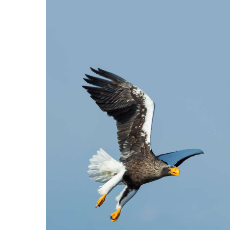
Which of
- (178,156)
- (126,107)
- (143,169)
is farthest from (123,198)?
(178,156)

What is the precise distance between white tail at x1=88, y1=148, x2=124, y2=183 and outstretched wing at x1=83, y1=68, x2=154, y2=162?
1.18 feet

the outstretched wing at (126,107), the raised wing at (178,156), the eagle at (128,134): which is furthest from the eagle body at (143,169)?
the raised wing at (178,156)

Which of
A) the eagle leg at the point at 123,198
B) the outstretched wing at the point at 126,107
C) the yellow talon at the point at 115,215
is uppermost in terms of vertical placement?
the outstretched wing at the point at 126,107

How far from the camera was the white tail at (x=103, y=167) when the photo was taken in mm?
7133

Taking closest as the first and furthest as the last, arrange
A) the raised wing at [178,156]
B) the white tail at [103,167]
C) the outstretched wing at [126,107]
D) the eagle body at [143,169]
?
the outstretched wing at [126,107] → the eagle body at [143,169] → the white tail at [103,167] → the raised wing at [178,156]

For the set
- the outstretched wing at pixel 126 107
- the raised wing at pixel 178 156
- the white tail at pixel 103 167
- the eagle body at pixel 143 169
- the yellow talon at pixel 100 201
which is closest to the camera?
the yellow talon at pixel 100 201

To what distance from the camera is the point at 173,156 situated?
9.07m

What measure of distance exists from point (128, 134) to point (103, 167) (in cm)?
82

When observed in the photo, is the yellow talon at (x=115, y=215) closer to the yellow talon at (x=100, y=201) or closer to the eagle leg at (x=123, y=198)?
the eagle leg at (x=123, y=198)

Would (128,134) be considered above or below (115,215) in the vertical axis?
above

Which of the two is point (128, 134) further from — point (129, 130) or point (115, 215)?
point (115, 215)

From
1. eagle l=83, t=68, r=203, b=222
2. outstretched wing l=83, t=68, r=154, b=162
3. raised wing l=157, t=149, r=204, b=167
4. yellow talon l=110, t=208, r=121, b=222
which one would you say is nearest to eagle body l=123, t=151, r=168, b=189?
eagle l=83, t=68, r=203, b=222

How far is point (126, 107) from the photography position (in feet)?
22.8

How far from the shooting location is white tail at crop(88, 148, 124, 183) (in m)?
7.13
